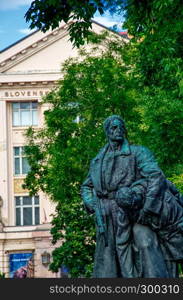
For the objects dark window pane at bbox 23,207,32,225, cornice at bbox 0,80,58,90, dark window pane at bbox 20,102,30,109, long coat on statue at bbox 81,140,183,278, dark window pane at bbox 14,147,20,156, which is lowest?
long coat on statue at bbox 81,140,183,278

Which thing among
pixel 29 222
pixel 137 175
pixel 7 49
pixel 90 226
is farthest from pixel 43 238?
pixel 137 175

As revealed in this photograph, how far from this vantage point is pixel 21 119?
5894 centimetres

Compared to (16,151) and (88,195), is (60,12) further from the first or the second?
(16,151)

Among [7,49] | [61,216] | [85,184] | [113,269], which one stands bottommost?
[113,269]

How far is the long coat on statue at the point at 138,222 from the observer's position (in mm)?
12305

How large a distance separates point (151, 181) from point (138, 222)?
53 cm

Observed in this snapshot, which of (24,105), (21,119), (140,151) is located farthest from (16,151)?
(140,151)

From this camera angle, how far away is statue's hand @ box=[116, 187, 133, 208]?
12.3m

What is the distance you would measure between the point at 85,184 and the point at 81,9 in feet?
14.0

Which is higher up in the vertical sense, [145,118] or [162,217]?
[145,118]

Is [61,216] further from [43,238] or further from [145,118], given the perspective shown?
[43,238]

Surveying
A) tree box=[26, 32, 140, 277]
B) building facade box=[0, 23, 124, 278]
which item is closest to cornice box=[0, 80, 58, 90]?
building facade box=[0, 23, 124, 278]

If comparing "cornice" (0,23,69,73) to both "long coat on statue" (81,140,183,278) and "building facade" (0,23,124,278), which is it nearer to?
"building facade" (0,23,124,278)

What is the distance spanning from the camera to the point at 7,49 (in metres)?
57.4
